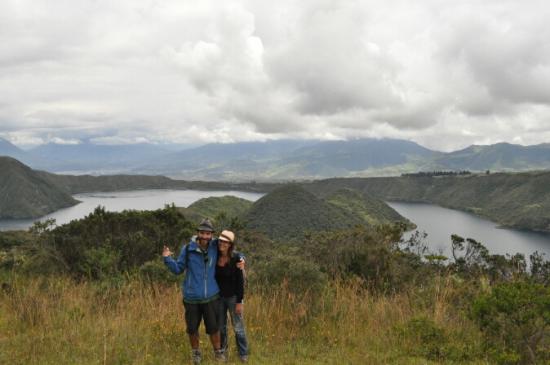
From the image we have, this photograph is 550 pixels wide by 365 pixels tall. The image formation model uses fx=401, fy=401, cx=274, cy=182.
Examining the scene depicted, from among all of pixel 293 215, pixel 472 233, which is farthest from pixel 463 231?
pixel 293 215

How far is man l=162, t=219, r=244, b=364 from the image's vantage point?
18.3 ft

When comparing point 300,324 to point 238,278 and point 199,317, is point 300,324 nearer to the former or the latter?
point 238,278

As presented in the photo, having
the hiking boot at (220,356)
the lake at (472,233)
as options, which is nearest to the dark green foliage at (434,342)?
the hiking boot at (220,356)

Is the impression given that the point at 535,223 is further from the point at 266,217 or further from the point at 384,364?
the point at 384,364

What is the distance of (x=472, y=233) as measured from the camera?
136 m

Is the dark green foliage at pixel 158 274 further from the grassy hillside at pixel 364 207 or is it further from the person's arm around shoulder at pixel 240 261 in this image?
the grassy hillside at pixel 364 207

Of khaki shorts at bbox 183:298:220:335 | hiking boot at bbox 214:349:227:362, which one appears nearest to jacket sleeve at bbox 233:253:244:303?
khaki shorts at bbox 183:298:220:335

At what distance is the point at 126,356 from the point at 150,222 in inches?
883

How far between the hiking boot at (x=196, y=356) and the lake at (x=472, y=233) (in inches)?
3585

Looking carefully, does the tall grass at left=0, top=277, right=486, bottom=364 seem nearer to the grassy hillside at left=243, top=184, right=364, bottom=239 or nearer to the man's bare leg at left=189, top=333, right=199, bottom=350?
the man's bare leg at left=189, top=333, right=199, bottom=350

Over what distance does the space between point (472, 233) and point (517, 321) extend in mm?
146241

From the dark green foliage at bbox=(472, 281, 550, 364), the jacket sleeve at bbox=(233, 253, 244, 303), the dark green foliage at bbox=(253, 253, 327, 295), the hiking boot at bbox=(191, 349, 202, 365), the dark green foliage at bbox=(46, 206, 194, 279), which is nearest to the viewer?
the dark green foliage at bbox=(472, 281, 550, 364)

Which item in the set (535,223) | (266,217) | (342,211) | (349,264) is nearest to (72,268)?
(349,264)

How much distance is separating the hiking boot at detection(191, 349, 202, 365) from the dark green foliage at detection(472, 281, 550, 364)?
13.1 ft
